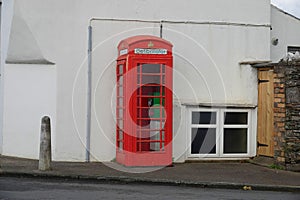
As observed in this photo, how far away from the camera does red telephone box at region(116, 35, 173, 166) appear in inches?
527

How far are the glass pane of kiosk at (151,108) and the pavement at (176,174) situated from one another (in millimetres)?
576

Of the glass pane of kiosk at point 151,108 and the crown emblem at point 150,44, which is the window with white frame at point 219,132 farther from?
the crown emblem at point 150,44

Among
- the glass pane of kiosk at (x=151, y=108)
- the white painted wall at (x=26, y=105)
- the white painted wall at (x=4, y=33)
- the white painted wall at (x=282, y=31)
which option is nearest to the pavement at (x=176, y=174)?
the white painted wall at (x=26, y=105)

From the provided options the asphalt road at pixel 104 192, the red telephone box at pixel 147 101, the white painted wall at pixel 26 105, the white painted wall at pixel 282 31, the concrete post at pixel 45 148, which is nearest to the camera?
the asphalt road at pixel 104 192

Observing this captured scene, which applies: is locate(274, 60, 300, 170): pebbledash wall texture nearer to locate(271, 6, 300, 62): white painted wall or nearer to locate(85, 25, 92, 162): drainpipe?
locate(271, 6, 300, 62): white painted wall

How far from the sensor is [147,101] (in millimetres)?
13625

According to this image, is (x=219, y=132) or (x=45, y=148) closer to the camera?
(x=45, y=148)

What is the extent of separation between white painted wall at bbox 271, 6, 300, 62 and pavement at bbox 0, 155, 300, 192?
3725 millimetres

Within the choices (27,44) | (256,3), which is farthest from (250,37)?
(27,44)

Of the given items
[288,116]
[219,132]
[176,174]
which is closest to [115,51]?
[219,132]

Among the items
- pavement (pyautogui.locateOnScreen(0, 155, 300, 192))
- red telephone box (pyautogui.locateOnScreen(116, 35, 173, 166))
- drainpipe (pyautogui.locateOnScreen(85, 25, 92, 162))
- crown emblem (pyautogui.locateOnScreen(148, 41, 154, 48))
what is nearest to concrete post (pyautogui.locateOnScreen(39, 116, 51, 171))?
pavement (pyautogui.locateOnScreen(0, 155, 300, 192))

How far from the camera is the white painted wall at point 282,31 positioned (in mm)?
16766

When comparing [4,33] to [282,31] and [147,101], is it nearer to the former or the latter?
[147,101]

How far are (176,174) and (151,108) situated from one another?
168 centimetres
